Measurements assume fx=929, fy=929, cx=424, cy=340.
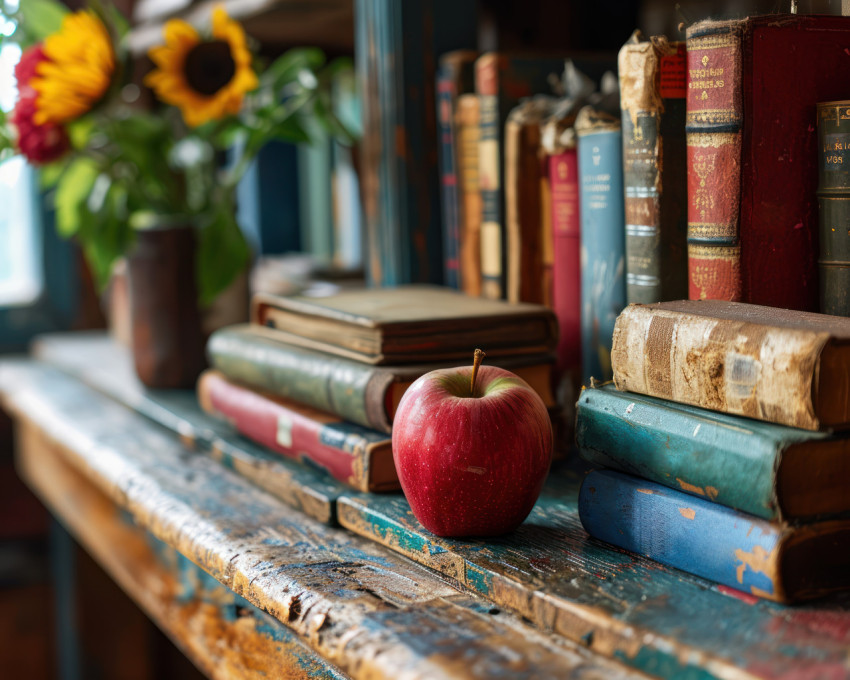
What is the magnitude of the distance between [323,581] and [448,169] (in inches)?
19.6

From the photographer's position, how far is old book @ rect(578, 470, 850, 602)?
0.46 metres

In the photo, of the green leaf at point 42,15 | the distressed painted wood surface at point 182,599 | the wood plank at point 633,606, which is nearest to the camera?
the wood plank at point 633,606

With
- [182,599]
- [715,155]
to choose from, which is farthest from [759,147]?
[182,599]

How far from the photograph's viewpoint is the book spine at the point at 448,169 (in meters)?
0.92

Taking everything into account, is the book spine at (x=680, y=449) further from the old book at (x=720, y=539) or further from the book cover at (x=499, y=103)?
the book cover at (x=499, y=103)

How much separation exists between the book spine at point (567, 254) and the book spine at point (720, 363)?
0.75 ft

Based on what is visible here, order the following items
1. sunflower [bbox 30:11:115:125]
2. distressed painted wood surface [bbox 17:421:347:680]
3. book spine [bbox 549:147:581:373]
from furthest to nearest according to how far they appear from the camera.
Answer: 1. sunflower [bbox 30:11:115:125]
2. book spine [bbox 549:147:581:373]
3. distressed painted wood surface [bbox 17:421:347:680]

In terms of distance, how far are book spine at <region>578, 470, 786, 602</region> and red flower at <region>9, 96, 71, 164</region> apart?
78cm

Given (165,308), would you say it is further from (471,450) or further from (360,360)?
(471,450)

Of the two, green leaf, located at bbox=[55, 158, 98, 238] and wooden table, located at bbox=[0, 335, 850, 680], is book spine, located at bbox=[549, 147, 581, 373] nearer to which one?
wooden table, located at bbox=[0, 335, 850, 680]

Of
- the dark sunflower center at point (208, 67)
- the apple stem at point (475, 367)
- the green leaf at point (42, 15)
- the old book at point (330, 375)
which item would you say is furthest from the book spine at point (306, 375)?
the green leaf at point (42, 15)

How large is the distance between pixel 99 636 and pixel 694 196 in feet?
4.66

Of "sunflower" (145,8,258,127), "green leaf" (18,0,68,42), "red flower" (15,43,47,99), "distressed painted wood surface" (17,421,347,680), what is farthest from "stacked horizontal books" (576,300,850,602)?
"green leaf" (18,0,68,42)

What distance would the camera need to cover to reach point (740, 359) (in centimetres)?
49
